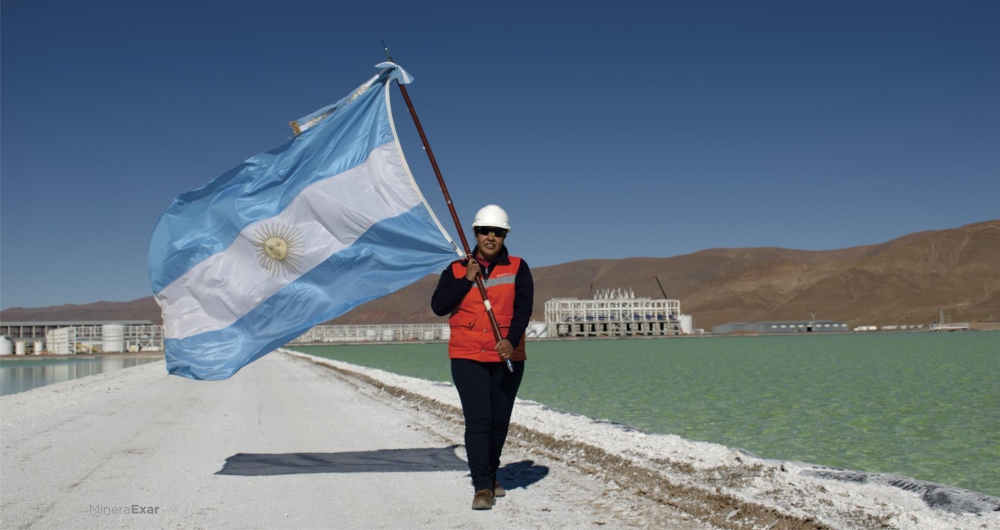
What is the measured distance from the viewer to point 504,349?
677 centimetres

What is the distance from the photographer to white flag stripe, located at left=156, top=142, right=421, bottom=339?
8.48 metres

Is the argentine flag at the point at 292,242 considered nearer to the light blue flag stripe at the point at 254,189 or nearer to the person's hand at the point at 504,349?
the light blue flag stripe at the point at 254,189

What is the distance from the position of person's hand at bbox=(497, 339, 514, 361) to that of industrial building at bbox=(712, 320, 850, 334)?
186852mm

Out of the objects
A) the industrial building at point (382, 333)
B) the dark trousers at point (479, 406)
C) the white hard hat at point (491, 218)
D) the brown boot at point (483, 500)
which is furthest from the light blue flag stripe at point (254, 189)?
the industrial building at point (382, 333)

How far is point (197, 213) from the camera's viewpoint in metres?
8.62

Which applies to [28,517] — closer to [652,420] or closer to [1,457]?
[1,457]

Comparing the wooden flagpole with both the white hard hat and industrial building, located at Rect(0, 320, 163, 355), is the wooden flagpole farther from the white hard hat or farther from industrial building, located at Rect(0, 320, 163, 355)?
industrial building, located at Rect(0, 320, 163, 355)

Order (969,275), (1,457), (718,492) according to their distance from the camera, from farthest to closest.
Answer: (969,275)
(1,457)
(718,492)

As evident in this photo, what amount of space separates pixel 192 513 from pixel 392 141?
4036 millimetres

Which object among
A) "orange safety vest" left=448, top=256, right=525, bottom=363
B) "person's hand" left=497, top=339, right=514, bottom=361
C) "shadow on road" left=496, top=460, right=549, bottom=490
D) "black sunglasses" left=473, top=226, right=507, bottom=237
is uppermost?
"black sunglasses" left=473, top=226, right=507, bottom=237

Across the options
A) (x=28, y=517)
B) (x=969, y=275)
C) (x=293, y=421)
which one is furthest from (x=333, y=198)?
(x=969, y=275)

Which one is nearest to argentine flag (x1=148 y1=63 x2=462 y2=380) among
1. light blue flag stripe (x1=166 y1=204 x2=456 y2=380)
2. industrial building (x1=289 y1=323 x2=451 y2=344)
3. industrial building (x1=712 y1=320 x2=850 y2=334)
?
light blue flag stripe (x1=166 y1=204 x2=456 y2=380)

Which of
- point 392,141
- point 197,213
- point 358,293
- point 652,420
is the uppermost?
point 392,141

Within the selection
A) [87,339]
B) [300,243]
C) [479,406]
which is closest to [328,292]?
[300,243]
